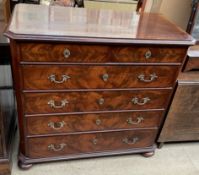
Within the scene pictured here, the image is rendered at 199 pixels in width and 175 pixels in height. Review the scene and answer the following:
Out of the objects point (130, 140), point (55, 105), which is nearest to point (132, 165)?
point (130, 140)

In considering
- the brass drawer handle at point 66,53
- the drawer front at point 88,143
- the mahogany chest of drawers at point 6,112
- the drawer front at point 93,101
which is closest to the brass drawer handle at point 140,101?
the drawer front at point 93,101

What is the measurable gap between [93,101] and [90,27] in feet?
1.34

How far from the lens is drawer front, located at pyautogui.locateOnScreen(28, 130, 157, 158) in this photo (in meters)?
1.40

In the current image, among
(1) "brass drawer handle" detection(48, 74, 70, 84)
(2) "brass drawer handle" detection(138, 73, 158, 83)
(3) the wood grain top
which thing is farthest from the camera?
(2) "brass drawer handle" detection(138, 73, 158, 83)

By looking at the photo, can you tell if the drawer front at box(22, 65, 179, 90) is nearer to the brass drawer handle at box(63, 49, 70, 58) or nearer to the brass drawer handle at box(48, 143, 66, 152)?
the brass drawer handle at box(63, 49, 70, 58)

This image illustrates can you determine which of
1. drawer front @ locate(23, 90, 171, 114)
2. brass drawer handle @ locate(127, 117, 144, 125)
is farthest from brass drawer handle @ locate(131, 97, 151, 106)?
brass drawer handle @ locate(127, 117, 144, 125)

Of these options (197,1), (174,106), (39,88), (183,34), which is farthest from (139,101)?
(197,1)

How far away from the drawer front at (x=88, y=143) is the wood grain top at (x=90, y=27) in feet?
2.10

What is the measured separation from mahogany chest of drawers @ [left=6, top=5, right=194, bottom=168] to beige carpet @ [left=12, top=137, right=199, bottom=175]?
0.08 metres

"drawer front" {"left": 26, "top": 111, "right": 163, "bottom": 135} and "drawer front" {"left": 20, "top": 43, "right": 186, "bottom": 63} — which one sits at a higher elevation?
"drawer front" {"left": 20, "top": 43, "right": 186, "bottom": 63}

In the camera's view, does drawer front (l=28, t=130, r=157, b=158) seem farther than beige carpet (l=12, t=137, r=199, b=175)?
No

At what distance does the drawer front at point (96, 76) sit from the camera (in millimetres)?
1144

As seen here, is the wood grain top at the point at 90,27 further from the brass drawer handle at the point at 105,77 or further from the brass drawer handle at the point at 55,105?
the brass drawer handle at the point at 55,105

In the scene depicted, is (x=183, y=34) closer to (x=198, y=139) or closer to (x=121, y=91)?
(x=121, y=91)
